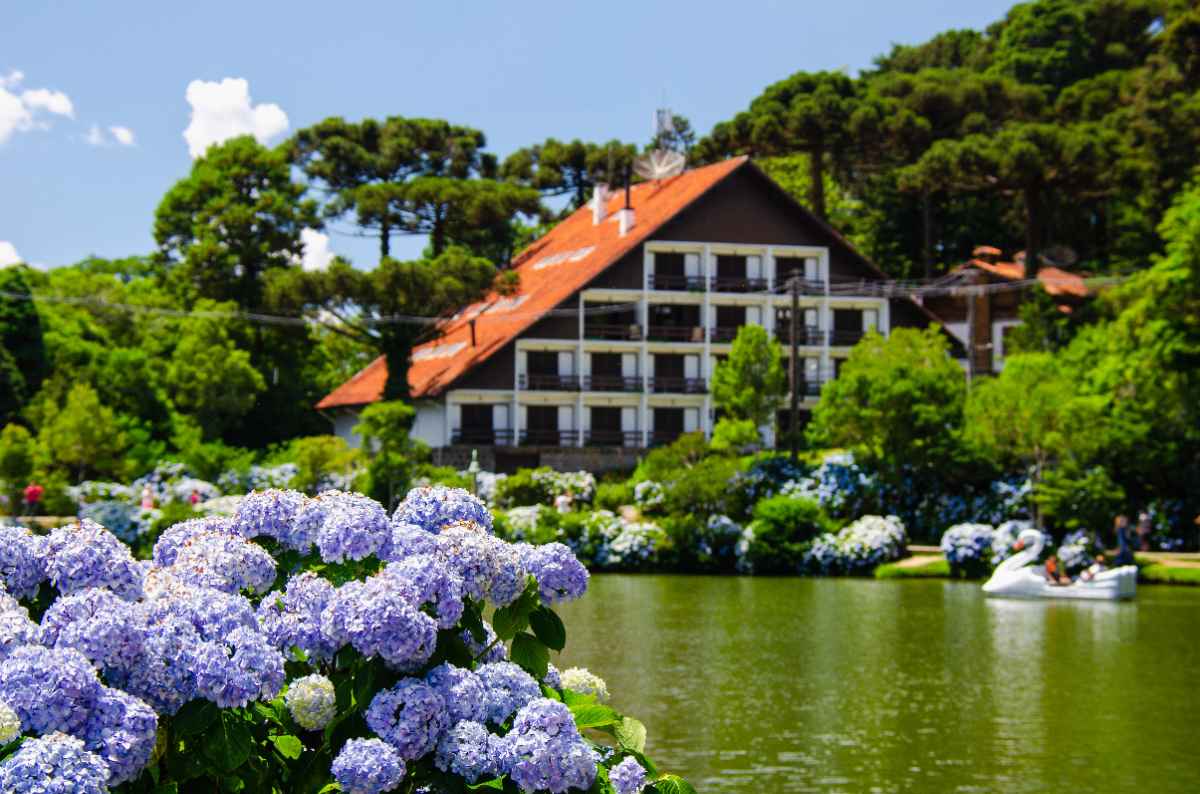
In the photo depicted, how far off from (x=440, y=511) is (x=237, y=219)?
65.9m

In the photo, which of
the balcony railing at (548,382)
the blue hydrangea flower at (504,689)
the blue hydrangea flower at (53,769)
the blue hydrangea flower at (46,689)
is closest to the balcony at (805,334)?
the balcony railing at (548,382)

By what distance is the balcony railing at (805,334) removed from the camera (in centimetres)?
6688

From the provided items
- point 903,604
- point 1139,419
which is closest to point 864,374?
point 1139,419

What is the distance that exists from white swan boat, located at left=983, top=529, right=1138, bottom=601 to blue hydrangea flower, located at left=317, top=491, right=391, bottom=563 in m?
30.2

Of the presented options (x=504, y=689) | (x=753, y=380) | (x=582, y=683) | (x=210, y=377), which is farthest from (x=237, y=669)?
(x=210, y=377)

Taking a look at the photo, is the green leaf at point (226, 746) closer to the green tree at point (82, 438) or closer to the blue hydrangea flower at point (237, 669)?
the blue hydrangea flower at point (237, 669)

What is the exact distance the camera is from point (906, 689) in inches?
790

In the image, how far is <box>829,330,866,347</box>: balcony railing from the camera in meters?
67.7

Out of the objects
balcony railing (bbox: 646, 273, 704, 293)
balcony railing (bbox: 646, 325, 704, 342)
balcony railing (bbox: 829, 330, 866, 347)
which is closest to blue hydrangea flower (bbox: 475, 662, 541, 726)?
balcony railing (bbox: 646, 273, 704, 293)

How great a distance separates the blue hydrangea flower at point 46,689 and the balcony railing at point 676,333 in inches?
2374

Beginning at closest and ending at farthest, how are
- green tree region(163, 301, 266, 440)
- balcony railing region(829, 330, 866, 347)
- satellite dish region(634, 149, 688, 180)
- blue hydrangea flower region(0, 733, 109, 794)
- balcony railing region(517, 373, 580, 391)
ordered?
blue hydrangea flower region(0, 733, 109, 794) < balcony railing region(517, 373, 580, 391) < green tree region(163, 301, 266, 440) < balcony railing region(829, 330, 866, 347) < satellite dish region(634, 149, 688, 180)

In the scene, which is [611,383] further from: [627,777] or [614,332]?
[627,777]

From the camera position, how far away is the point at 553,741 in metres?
6.00

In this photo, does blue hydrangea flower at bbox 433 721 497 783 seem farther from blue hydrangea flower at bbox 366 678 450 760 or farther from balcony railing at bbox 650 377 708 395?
balcony railing at bbox 650 377 708 395
